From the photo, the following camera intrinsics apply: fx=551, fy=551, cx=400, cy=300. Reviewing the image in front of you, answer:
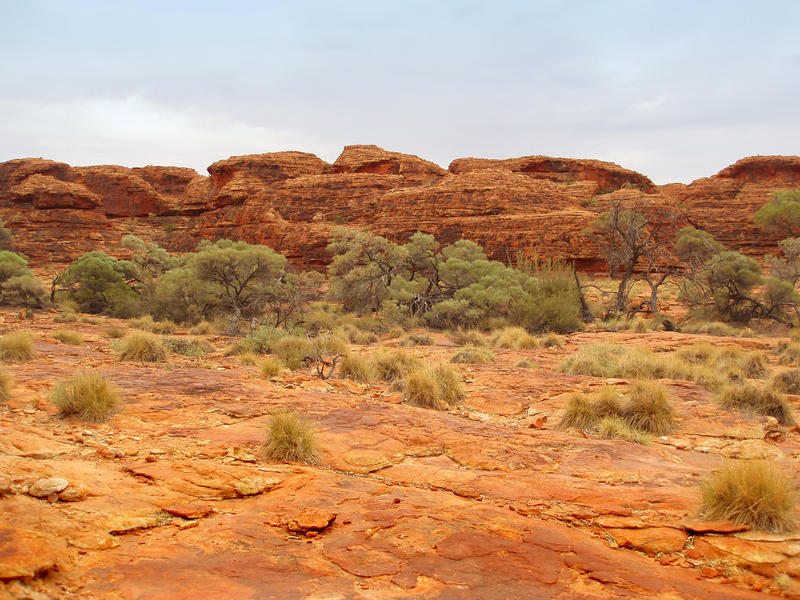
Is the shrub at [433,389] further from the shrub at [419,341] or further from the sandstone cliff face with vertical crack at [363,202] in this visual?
the sandstone cliff face with vertical crack at [363,202]

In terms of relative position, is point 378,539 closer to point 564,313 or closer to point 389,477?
point 389,477

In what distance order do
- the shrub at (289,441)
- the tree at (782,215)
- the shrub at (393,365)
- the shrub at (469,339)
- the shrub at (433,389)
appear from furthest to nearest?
the tree at (782,215) < the shrub at (469,339) < the shrub at (393,365) < the shrub at (433,389) < the shrub at (289,441)

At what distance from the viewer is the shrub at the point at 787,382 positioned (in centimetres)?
816

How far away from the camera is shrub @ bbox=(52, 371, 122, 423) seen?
5.16 meters

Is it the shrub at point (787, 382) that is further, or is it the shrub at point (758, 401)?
the shrub at point (787, 382)

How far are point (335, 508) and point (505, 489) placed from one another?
1.32 meters

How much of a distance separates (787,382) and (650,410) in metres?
3.47

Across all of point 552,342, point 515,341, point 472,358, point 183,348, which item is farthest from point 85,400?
point 552,342

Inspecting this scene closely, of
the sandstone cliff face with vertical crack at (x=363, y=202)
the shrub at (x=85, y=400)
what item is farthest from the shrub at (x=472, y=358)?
the sandstone cliff face with vertical crack at (x=363, y=202)

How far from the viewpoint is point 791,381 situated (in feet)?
27.2

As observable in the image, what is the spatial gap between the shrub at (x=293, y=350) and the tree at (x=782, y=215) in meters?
36.3

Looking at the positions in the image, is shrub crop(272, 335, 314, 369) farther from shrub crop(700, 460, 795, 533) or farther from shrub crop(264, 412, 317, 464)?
shrub crop(700, 460, 795, 533)

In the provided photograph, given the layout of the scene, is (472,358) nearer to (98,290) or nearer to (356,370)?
(356,370)

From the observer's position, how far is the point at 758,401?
6.90 meters
